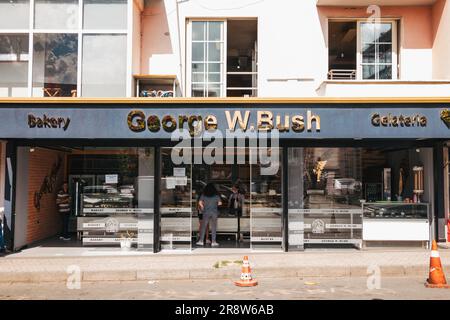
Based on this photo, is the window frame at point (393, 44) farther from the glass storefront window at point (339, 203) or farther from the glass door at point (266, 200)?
the glass door at point (266, 200)

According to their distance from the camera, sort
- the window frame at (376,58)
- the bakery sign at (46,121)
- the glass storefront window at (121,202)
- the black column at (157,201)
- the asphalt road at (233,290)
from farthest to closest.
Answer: the window frame at (376,58)
the glass storefront window at (121,202)
the black column at (157,201)
the bakery sign at (46,121)
the asphalt road at (233,290)

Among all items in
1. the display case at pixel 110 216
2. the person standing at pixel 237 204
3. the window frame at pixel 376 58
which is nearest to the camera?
the display case at pixel 110 216

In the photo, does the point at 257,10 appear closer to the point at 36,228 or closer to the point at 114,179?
the point at 114,179

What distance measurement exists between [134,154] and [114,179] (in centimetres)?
99

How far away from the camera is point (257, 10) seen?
14.2 m

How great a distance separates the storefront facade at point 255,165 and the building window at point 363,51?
204 centimetres

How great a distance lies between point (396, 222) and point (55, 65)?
9.78 metres

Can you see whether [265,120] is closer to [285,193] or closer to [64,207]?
[285,193]

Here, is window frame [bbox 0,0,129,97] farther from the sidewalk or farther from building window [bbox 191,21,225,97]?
the sidewalk

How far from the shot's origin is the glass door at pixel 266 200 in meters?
13.6

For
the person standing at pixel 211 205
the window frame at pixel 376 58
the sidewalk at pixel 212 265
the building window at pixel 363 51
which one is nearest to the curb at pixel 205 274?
the sidewalk at pixel 212 265

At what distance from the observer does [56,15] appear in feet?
42.9

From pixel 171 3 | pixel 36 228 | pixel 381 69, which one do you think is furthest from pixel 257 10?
pixel 36 228

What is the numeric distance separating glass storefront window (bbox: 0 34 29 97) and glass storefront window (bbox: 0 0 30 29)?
10.0 inches
